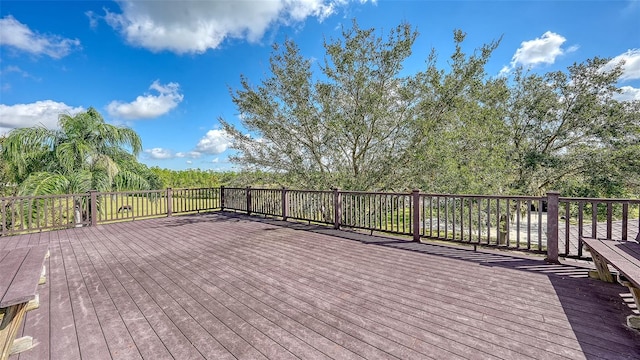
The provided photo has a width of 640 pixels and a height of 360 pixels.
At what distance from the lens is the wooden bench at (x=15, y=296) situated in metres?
1.45

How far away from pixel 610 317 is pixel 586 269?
1.31 m

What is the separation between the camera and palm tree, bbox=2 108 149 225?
6766mm

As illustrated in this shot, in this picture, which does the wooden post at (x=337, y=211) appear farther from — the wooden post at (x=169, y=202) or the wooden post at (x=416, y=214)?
the wooden post at (x=169, y=202)

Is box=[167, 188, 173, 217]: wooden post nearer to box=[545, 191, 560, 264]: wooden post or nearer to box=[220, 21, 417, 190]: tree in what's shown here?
box=[220, 21, 417, 190]: tree

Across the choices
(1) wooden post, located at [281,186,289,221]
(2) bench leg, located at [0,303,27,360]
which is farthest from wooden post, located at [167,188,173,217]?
(2) bench leg, located at [0,303,27,360]

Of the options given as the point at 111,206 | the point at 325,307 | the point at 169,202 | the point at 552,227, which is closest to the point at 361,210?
the point at 552,227

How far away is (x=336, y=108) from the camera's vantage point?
326 inches

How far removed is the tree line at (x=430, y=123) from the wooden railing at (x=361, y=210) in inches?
43.9

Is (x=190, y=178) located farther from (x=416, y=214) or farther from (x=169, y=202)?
(x=416, y=214)

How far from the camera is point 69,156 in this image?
7105 millimetres

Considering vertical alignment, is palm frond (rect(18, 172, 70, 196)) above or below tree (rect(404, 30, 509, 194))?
below

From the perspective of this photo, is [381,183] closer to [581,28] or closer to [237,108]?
[237,108]

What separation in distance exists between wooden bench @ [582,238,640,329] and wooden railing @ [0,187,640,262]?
58cm

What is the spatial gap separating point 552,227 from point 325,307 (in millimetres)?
3078
